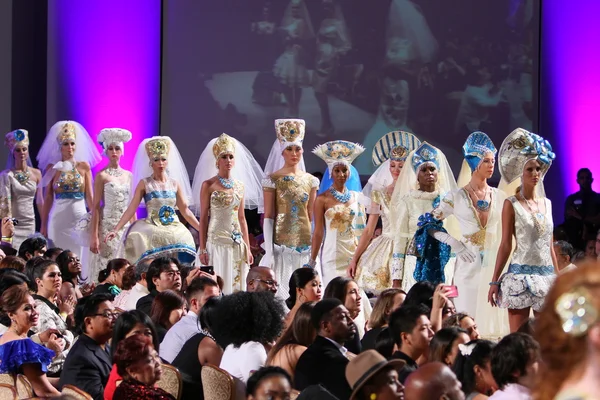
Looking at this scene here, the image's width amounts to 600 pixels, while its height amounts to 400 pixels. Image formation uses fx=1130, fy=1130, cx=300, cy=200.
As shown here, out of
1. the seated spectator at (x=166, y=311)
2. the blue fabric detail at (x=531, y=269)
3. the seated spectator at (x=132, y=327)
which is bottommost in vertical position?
the seated spectator at (x=166, y=311)

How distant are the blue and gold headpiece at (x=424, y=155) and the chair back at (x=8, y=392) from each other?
188 inches

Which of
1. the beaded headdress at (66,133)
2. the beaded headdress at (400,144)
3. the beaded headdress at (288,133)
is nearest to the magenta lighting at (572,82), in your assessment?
the beaded headdress at (400,144)

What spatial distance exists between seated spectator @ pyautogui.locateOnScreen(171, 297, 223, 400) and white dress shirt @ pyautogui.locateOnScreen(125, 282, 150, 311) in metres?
2.05

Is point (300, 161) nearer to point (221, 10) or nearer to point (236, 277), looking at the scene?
point (236, 277)

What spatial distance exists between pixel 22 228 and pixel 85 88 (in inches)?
101

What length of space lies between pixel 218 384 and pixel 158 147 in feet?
18.0

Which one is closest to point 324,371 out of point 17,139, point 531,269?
point 531,269

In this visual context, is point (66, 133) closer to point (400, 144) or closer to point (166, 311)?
point (400, 144)

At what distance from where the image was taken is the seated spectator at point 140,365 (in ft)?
12.5

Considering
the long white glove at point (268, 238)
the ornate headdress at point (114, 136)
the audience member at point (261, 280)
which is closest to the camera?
the audience member at point (261, 280)

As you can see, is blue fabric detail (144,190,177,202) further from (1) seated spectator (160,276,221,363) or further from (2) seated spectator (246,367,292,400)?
(2) seated spectator (246,367,292,400)

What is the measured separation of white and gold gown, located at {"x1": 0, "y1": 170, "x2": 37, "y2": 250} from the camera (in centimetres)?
1080

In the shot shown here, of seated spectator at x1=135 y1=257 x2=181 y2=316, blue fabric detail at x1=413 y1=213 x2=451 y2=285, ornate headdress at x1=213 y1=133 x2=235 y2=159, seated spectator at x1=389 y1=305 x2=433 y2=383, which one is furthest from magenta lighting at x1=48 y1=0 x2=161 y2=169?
seated spectator at x1=389 y1=305 x2=433 y2=383

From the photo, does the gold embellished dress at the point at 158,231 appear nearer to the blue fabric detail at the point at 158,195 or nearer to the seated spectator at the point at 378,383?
the blue fabric detail at the point at 158,195
